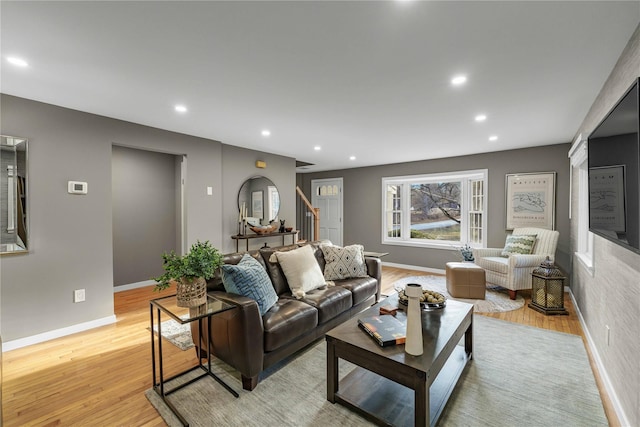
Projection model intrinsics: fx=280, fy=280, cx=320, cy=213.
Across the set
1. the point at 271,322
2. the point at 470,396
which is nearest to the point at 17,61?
the point at 271,322

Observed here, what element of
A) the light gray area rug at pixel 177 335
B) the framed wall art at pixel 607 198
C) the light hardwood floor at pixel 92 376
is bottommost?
the light hardwood floor at pixel 92 376

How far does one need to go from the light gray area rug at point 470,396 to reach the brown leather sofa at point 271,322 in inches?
6.6

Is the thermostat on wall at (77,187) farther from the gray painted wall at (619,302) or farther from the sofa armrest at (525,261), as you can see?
the sofa armrest at (525,261)

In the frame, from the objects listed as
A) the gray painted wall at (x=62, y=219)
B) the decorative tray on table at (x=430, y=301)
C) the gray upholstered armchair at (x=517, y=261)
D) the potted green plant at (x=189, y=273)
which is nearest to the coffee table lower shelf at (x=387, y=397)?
the decorative tray on table at (x=430, y=301)

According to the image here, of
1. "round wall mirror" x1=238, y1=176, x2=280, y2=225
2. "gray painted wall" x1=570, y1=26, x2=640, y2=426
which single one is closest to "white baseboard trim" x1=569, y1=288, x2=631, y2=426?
"gray painted wall" x1=570, y1=26, x2=640, y2=426

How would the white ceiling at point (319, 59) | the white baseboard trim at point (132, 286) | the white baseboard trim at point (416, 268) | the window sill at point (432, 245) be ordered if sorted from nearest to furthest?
the white ceiling at point (319, 59) < the white baseboard trim at point (132, 286) < the window sill at point (432, 245) < the white baseboard trim at point (416, 268)

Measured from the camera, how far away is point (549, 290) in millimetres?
3473

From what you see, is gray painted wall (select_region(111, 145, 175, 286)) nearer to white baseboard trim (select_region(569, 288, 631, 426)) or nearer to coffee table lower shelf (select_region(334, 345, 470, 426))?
coffee table lower shelf (select_region(334, 345, 470, 426))

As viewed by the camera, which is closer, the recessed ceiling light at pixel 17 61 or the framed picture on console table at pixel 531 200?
the recessed ceiling light at pixel 17 61

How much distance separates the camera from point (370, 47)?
184 cm

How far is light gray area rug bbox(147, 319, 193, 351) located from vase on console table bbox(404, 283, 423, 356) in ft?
6.98

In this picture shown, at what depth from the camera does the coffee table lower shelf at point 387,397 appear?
5.70ft

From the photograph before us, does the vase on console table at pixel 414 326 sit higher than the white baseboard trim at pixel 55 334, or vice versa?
the vase on console table at pixel 414 326

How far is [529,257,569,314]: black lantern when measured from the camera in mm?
3451
